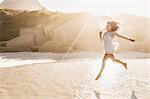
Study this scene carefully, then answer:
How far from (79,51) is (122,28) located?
3750mm

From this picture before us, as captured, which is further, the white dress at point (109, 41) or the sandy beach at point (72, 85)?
the white dress at point (109, 41)

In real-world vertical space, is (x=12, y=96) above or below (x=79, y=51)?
above


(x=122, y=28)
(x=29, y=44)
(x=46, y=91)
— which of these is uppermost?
(x=46, y=91)

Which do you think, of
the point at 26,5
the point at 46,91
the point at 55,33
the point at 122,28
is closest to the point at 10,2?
the point at 26,5

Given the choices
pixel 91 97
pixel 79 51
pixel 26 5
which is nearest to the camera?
→ pixel 91 97

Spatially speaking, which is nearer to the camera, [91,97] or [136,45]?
[91,97]

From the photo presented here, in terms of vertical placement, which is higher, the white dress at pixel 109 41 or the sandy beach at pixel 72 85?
the white dress at pixel 109 41

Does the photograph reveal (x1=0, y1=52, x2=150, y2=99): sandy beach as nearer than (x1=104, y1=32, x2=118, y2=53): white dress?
Yes

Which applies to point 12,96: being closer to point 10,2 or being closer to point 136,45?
point 136,45

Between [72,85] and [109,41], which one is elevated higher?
[109,41]

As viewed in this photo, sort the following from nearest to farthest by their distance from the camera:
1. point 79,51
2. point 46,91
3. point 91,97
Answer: point 91,97, point 46,91, point 79,51

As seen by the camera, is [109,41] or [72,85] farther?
[109,41]

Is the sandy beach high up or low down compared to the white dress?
down

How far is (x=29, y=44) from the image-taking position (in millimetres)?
22078
